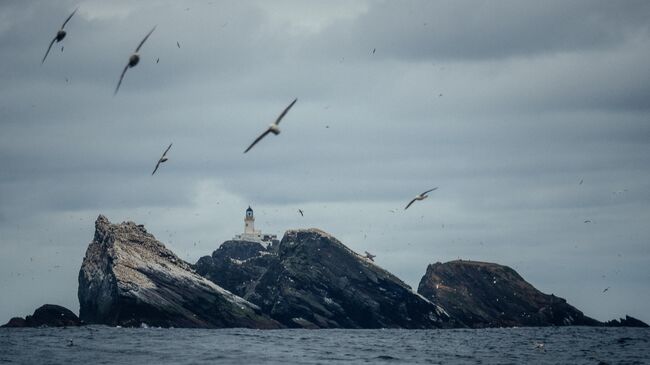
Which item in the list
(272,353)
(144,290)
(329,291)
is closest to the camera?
(272,353)

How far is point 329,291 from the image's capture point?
169 meters

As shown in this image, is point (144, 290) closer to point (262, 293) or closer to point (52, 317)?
point (52, 317)

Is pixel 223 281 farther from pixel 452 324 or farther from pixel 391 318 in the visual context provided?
pixel 452 324

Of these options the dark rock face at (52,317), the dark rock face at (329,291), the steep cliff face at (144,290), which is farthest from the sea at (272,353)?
the dark rock face at (329,291)

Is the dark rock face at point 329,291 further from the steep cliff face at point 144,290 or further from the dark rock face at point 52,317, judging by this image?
the dark rock face at point 52,317

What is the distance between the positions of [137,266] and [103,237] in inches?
516

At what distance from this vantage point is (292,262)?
172m

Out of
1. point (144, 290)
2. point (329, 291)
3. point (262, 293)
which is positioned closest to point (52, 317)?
point (144, 290)

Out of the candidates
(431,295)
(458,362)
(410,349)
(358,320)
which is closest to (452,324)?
(431,295)

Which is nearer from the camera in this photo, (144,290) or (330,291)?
(144,290)

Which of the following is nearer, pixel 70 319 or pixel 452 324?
pixel 70 319

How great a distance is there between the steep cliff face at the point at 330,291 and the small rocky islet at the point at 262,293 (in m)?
0.19

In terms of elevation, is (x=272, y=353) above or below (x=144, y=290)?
below

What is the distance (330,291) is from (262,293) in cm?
1310
